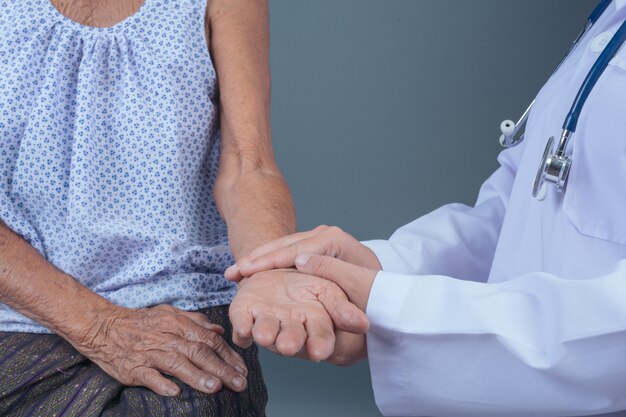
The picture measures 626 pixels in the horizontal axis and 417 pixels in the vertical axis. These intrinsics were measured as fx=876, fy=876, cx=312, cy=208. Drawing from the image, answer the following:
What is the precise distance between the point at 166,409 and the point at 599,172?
689 mm

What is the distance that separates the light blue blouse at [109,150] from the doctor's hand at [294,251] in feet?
0.65

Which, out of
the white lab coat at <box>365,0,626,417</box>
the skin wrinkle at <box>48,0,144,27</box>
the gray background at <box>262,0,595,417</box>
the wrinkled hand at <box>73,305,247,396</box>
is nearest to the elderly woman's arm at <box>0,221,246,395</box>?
the wrinkled hand at <box>73,305,247,396</box>

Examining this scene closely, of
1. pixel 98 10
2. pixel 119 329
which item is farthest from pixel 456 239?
pixel 98 10

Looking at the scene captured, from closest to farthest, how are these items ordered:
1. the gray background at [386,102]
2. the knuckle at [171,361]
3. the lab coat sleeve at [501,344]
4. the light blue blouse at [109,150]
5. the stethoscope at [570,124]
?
the lab coat sleeve at [501,344]
the stethoscope at [570,124]
the knuckle at [171,361]
the light blue blouse at [109,150]
the gray background at [386,102]

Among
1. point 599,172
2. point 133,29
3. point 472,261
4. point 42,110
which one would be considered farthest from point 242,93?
point 599,172

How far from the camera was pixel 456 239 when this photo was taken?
1561 millimetres

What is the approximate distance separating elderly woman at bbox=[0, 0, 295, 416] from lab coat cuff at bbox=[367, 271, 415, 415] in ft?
0.76

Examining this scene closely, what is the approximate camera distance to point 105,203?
146 cm

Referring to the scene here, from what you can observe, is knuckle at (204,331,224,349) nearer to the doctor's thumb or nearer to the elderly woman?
the elderly woman

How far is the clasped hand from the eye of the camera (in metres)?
1.10

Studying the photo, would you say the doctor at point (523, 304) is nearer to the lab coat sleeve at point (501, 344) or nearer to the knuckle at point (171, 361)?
the lab coat sleeve at point (501, 344)

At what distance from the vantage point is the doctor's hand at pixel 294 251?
1274mm

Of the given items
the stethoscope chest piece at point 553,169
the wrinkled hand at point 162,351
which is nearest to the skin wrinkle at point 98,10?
the wrinkled hand at point 162,351

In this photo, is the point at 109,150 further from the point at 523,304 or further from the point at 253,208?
the point at 523,304
